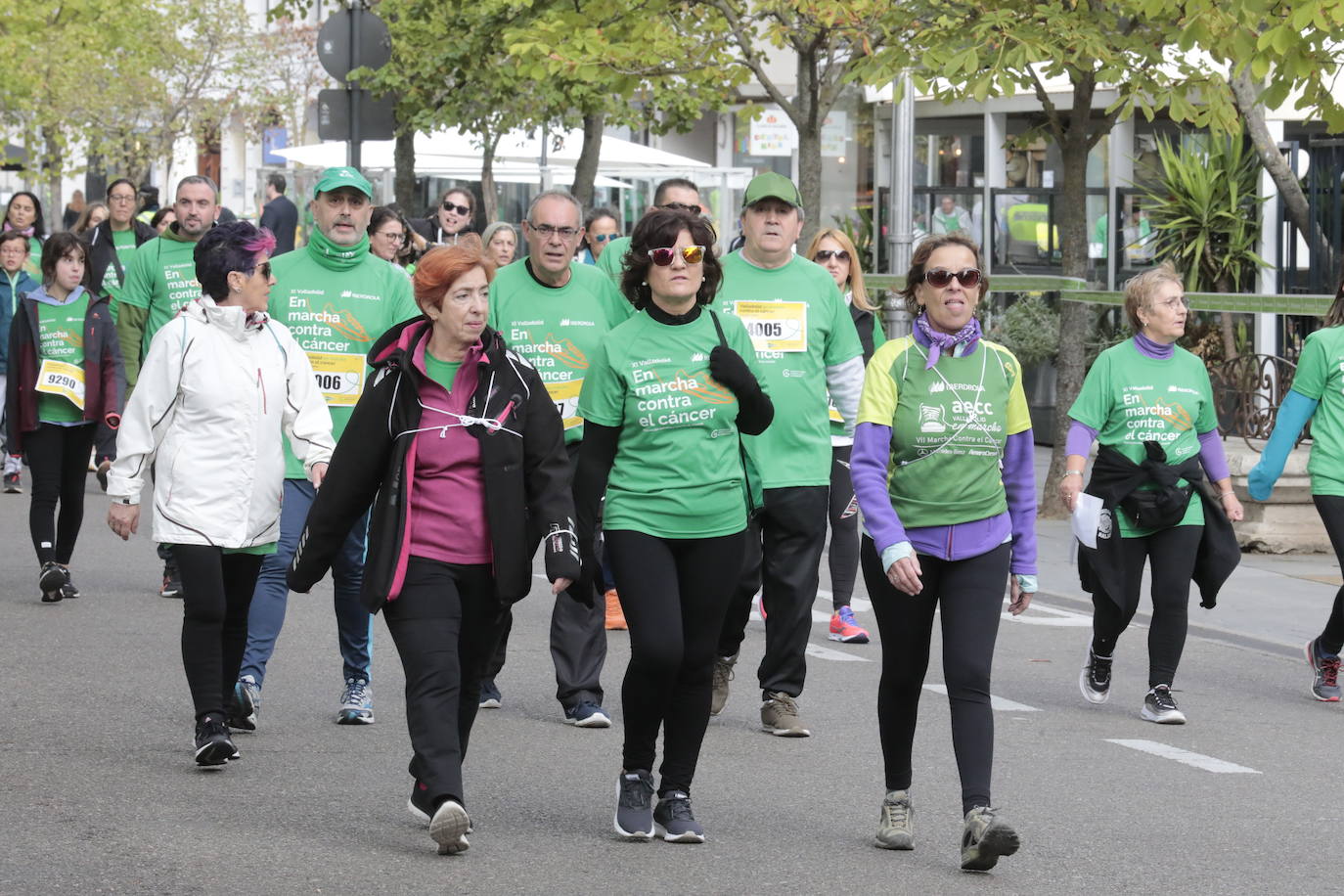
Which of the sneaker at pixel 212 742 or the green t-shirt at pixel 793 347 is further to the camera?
the green t-shirt at pixel 793 347

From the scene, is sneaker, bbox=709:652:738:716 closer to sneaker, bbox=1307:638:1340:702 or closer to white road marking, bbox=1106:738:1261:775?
white road marking, bbox=1106:738:1261:775

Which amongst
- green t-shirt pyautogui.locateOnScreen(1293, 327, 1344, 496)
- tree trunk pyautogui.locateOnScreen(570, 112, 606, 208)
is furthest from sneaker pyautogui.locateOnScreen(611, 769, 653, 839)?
tree trunk pyautogui.locateOnScreen(570, 112, 606, 208)

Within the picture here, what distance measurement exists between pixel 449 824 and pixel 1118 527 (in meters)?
3.88

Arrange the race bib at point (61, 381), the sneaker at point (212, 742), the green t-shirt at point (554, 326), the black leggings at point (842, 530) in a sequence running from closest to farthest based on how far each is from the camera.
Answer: the sneaker at point (212, 742) < the green t-shirt at point (554, 326) < the black leggings at point (842, 530) < the race bib at point (61, 381)

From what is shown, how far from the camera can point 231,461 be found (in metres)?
7.14

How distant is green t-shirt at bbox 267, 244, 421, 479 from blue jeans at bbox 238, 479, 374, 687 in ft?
1.40

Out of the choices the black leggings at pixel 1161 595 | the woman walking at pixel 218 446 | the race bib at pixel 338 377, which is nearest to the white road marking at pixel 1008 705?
the black leggings at pixel 1161 595

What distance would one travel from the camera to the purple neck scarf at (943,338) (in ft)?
20.3

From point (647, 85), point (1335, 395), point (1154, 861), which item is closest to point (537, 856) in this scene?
point (1154, 861)

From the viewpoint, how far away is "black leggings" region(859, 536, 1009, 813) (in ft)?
19.8

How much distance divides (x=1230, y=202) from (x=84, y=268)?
10554mm

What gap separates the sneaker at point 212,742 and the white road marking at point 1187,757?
325 centimetres

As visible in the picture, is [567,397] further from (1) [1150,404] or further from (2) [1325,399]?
(2) [1325,399]

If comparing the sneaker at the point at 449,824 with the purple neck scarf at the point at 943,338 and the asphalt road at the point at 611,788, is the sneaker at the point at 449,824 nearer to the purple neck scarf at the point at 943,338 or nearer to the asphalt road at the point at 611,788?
the asphalt road at the point at 611,788
